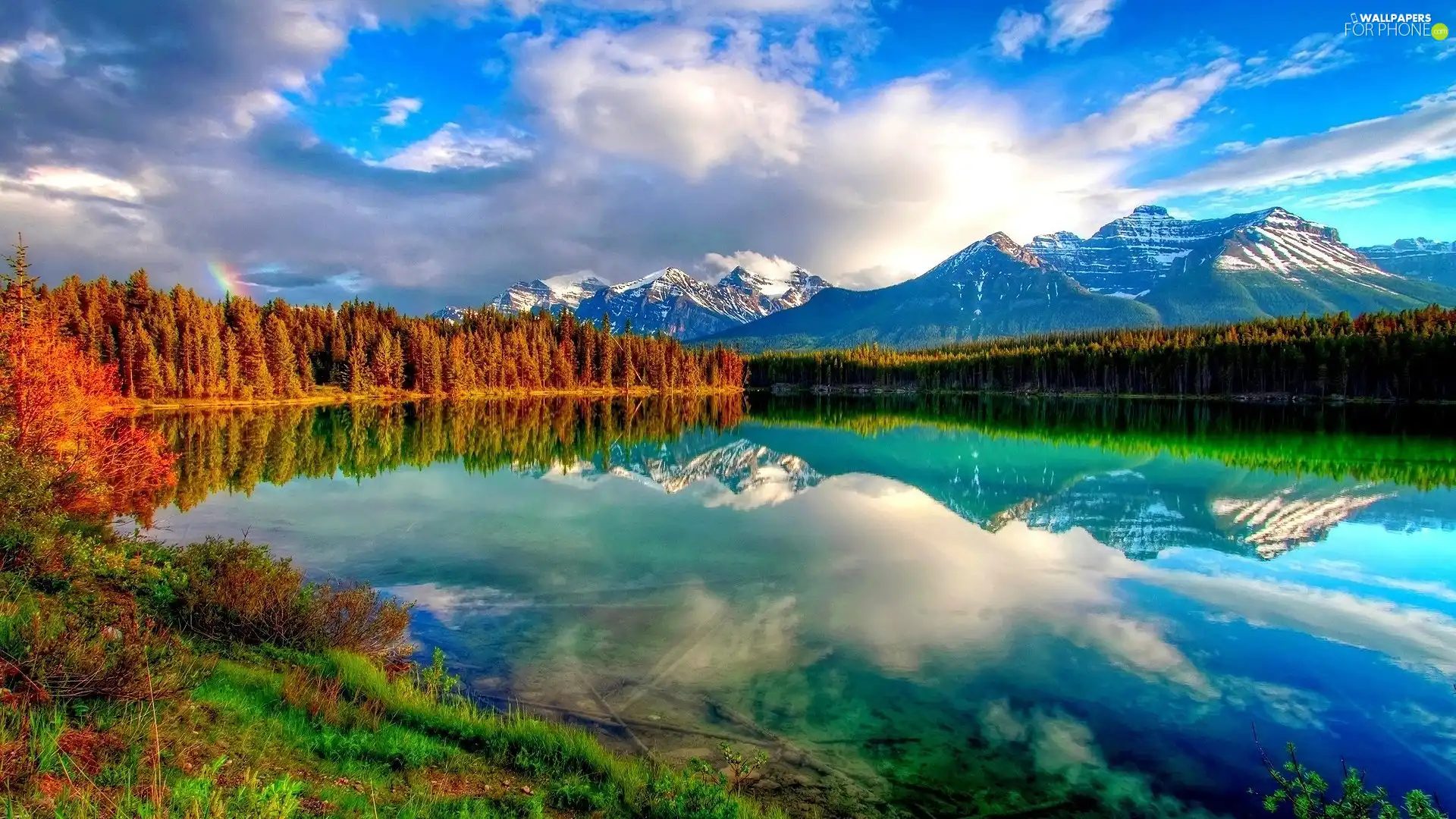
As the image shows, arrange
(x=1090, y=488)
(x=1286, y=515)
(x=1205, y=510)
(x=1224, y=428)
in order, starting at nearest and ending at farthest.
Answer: (x=1286, y=515)
(x=1205, y=510)
(x=1090, y=488)
(x=1224, y=428)

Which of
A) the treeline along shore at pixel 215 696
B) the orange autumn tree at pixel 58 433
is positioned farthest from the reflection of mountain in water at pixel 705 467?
the treeline along shore at pixel 215 696

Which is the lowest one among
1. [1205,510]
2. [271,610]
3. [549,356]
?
[1205,510]

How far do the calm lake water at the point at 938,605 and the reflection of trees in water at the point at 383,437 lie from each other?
74 cm

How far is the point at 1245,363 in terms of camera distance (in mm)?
117188

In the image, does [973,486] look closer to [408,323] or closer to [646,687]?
[646,687]

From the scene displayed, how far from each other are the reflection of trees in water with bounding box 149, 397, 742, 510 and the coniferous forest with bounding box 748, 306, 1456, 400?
287 feet

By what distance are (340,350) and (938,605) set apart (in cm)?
12110

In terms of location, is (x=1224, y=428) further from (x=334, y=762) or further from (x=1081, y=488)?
(x=334, y=762)

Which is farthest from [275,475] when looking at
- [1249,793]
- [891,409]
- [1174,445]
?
[891,409]

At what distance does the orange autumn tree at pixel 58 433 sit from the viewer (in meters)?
17.0

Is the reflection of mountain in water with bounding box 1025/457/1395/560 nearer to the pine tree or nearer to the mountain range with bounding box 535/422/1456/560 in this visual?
the mountain range with bounding box 535/422/1456/560

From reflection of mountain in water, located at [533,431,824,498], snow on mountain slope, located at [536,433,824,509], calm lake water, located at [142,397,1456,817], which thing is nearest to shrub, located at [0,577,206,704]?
calm lake water, located at [142,397,1456,817]

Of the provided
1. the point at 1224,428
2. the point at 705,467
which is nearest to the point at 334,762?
the point at 705,467

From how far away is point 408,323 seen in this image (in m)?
129
